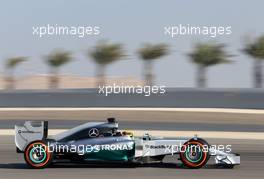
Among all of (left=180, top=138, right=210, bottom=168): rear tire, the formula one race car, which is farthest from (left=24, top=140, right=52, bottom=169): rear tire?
(left=180, top=138, right=210, bottom=168): rear tire

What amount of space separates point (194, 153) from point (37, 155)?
2.91 metres

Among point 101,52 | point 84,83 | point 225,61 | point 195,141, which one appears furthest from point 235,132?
point 84,83

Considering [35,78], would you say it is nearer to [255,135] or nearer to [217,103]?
[217,103]

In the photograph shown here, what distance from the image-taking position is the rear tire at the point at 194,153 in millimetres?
11523

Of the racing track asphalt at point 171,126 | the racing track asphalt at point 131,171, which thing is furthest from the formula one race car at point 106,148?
the racing track asphalt at point 171,126

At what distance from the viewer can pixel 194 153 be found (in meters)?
11.6

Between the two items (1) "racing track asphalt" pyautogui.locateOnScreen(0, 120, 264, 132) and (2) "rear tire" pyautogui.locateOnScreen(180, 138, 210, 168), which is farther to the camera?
(1) "racing track asphalt" pyautogui.locateOnScreen(0, 120, 264, 132)

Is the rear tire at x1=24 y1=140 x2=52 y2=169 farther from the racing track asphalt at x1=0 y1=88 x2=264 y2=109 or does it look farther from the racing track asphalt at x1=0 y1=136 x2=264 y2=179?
the racing track asphalt at x1=0 y1=88 x2=264 y2=109

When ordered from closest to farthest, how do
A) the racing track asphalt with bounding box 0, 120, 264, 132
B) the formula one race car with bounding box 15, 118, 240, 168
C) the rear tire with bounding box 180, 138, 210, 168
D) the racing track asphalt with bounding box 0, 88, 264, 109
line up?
the rear tire with bounding box 180, 138, 210, 168
the formula one race car with bounding box 15, 118, 240, 168
the racing track asphalt with bounding box 0, 120, 264, 132
the racing track asphalt with bounding box 0, 88, 264, 109

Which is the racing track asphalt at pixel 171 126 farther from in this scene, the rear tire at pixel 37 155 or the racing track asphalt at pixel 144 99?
the rear tire at pixel 37 155

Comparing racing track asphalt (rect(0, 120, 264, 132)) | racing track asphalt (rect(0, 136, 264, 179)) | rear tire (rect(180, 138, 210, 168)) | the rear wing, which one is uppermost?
racing track asphalt (rect(0, 120, 264, 132))

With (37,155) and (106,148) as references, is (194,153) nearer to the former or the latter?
(106,148)

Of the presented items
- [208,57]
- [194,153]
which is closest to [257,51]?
[208,57]

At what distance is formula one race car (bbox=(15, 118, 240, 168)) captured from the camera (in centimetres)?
1164
